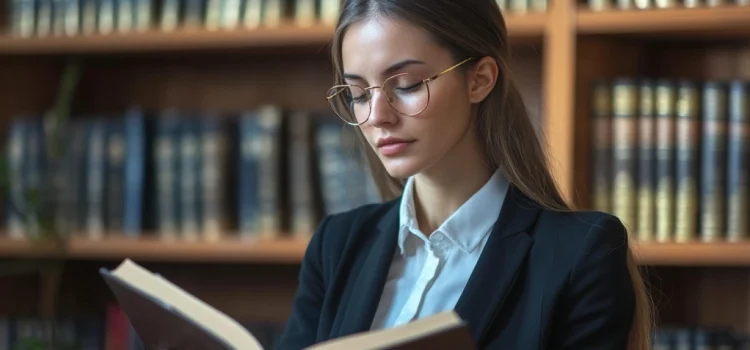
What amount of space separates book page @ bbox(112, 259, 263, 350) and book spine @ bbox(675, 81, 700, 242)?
3.07 ft

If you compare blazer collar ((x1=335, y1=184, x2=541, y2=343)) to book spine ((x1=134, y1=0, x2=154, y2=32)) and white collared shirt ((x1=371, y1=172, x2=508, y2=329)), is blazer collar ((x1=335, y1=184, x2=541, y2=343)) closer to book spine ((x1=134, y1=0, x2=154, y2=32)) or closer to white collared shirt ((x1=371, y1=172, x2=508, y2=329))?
white collared shirt ((x1=371, y1=172, x2=508, y2=329))

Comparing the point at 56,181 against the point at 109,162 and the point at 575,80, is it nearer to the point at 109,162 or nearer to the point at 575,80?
the point at 109,162

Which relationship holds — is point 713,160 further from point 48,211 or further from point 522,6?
point 48,211

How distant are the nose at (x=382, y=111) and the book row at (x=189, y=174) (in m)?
0.74

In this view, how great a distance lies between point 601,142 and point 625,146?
0.04 meters

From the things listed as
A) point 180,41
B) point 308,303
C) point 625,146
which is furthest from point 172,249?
point 625,146

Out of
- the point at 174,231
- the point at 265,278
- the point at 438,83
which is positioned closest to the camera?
the point at 438,83

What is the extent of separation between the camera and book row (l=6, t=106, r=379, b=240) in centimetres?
185

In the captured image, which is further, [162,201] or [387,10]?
[162,201]

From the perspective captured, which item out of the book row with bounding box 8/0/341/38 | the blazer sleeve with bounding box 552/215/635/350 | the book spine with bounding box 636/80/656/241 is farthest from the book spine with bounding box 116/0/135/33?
the blazer sleeve with bounding box 552/215/635/350

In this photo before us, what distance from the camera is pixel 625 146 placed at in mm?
1651

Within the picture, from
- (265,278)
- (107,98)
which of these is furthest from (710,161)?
(107,98)

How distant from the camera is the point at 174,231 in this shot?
1.92 metres

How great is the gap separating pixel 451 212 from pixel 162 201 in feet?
3.09
